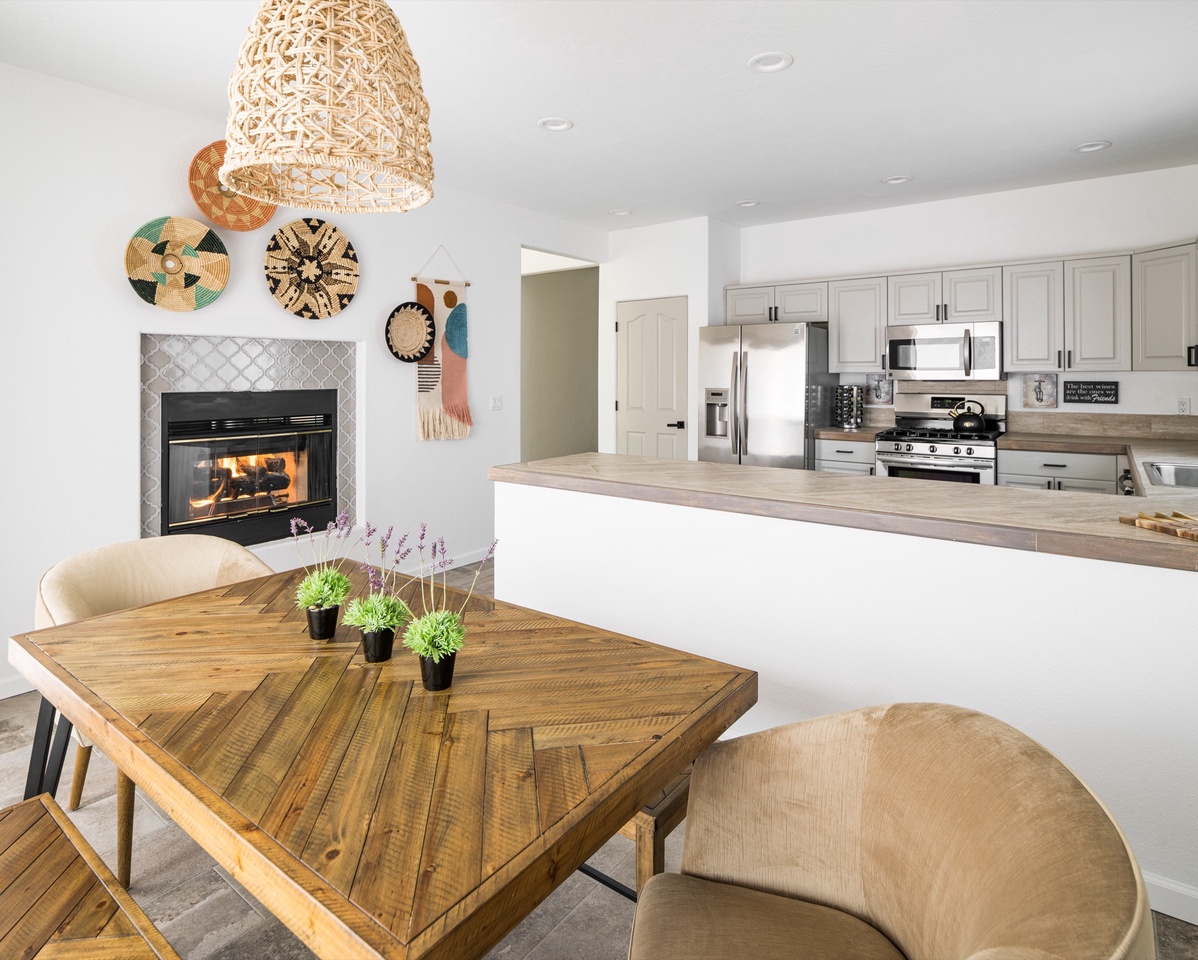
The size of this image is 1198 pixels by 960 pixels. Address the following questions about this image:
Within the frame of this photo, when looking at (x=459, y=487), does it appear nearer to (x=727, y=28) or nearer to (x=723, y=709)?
(x=727, y=28)

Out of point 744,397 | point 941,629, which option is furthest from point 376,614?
point 744,397

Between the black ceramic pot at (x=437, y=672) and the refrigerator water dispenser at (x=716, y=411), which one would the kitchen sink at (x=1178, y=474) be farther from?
the black ceramic pot at (x=437, y=672)

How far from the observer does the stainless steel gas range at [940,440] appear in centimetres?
452

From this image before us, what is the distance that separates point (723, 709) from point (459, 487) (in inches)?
148

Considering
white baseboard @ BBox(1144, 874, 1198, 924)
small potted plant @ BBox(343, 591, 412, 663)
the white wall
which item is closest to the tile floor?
white baseboard @ BBox(1144, 874, 1198, 924)

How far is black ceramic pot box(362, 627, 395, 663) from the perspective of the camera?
142 cm

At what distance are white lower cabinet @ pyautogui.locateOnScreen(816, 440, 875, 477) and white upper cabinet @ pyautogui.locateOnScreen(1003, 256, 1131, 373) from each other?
1.01 m

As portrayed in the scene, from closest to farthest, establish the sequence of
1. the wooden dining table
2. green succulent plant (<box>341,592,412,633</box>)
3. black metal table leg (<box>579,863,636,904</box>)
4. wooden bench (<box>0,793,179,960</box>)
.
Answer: the wooden dining table, wooden bench (<box>0,793,179,960</box>), green succulent plant (<box>341,592,412,633</box>), black metal table leg (<box>579,863,636,904</box>)

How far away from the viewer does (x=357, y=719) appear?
1.20m

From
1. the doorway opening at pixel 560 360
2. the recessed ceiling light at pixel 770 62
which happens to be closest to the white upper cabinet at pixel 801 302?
the doorway opening at pixel 560 360

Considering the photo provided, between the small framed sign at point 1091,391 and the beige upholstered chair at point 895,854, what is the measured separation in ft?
14.5

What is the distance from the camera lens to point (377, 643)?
4.66 feet

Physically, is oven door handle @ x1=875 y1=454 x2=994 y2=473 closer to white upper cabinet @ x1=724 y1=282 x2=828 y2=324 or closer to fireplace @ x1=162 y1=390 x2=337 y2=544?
white upper cabinet @ x1=724 y1=282 x2=828 y2=324

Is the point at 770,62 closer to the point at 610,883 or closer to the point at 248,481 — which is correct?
the point at 610,883
